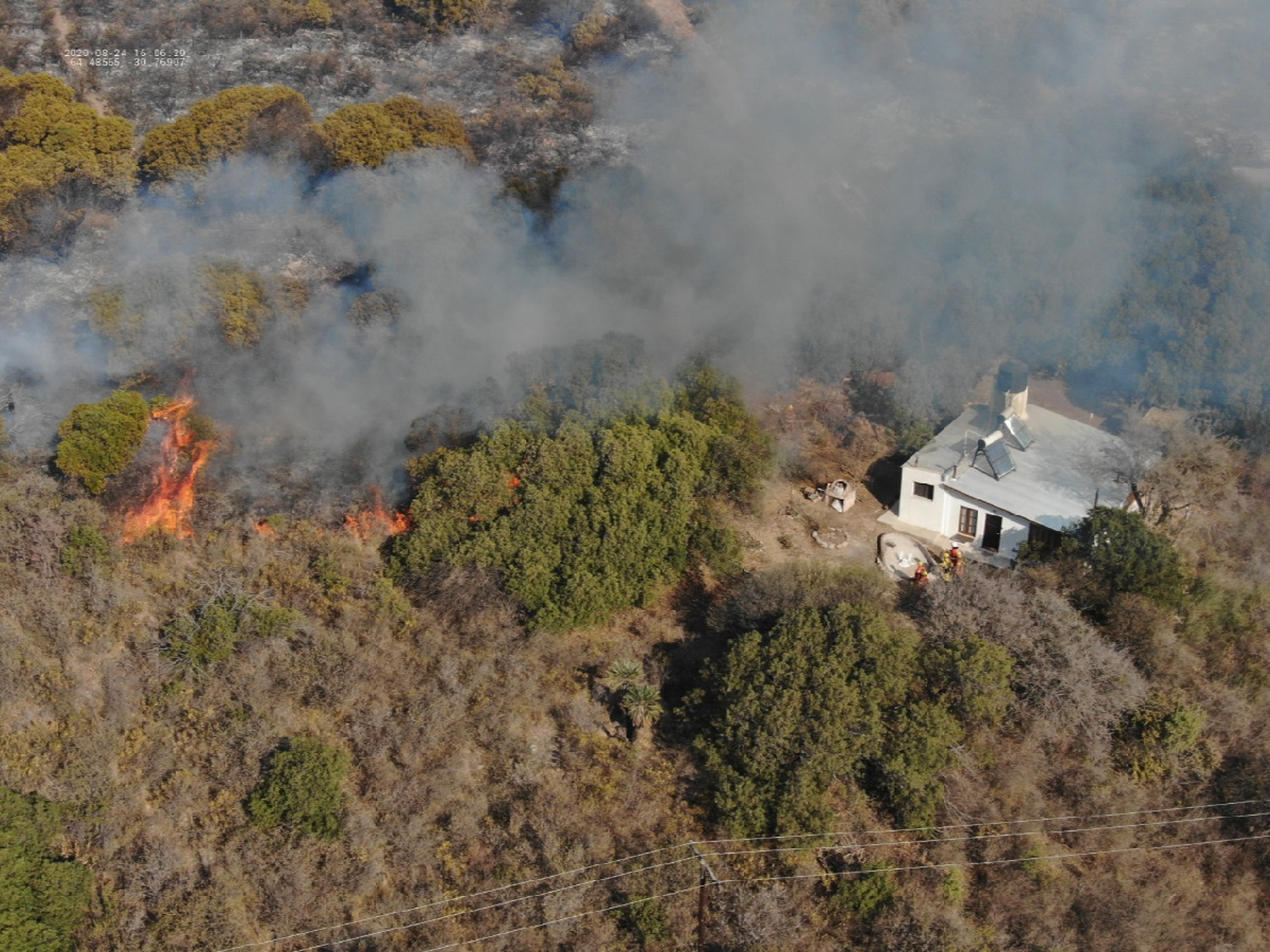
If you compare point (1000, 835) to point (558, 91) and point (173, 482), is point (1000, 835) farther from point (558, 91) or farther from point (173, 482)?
point (558, 91)

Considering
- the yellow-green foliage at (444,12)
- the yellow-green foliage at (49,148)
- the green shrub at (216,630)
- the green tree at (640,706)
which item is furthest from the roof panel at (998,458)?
the yellow-green foliage at (444,12)

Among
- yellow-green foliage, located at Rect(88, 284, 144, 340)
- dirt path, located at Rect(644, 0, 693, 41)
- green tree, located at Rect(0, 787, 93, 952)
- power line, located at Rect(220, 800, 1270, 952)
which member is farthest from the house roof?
dirt path, located at Rect(644, 0, 693, 41)

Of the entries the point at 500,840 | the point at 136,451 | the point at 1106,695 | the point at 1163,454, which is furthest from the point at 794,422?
the point at 136,451

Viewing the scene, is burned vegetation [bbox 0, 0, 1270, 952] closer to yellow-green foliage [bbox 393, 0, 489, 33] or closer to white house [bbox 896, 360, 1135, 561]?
white house [bbox 896, 360, 1135, 561]

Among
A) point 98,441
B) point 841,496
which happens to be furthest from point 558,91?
point 98,441

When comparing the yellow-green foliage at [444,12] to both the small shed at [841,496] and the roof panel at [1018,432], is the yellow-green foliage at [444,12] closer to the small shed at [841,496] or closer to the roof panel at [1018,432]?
the small shed at [841,496]

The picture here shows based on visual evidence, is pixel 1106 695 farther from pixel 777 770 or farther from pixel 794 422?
pixel 794 422

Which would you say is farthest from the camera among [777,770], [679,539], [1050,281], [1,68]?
[1,68]

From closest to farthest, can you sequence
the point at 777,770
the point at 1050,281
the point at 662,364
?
the point at 777,770 < the point at 662,364 < the point at 1050,281
